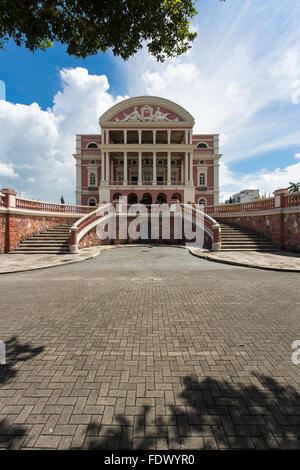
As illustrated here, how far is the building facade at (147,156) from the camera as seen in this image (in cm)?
3206

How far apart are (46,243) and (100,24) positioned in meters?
11.3

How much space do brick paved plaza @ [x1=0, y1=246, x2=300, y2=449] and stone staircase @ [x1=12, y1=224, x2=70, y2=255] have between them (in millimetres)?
7622

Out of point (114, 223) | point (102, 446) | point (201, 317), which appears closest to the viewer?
point (102, 446)

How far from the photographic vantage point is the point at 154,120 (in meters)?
32.8

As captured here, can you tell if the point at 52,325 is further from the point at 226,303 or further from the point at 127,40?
the point at 127,40

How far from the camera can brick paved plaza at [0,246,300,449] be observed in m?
1.73

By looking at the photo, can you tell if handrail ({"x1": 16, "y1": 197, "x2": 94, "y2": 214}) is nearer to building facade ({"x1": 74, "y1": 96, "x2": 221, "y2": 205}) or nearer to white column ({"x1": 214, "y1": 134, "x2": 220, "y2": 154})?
building facade ({"x1": 74, "y1": 96, "x2": 221, "y2": 205})

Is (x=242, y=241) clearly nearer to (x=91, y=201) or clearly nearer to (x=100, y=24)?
(x=100, y=24)

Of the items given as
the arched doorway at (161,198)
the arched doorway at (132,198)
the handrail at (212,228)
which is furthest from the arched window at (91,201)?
the handrail at (212,228)

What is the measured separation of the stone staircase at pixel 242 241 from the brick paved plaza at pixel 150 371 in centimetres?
759

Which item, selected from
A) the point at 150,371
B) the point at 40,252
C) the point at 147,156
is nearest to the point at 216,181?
the point at 147,156

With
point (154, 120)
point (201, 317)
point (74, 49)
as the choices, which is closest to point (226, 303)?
point (201, 317)

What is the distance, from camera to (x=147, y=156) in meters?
36.7

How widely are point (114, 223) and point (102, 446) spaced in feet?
52.3
